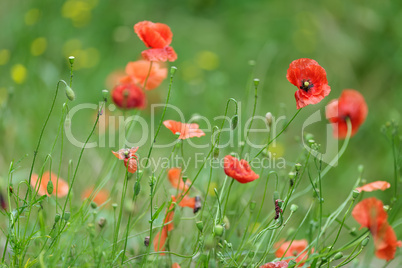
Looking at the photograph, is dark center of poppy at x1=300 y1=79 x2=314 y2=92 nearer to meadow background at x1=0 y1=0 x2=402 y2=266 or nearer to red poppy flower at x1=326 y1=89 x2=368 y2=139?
red poppy flower at x1=326 y1=89 x2=368 y2=139

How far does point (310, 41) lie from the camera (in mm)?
3145

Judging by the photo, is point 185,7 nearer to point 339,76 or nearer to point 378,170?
point 339,76

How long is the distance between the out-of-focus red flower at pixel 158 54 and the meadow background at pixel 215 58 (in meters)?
0.77

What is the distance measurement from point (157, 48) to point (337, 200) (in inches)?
48.2

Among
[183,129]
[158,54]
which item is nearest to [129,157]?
[183,129]

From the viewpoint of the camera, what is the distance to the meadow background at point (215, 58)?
2355 mm

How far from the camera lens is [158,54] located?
4.44ft

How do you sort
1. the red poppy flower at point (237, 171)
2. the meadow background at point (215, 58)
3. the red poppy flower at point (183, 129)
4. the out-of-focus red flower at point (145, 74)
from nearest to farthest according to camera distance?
the red poppy flower at point (237, 171), the red poppy flower at point (183, 129), the out-of-focus red flower at point (145, 74), the meadow background at point (215, 58)

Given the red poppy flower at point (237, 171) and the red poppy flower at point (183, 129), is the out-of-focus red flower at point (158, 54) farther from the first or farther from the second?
the red poppy flower at point (237, 171)

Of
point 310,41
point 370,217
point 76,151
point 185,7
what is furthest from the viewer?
point 185,7

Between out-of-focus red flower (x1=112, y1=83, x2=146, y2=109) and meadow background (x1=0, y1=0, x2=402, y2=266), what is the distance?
466mm

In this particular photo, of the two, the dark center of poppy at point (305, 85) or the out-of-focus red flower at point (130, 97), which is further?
the out-of-focus red flower at point (130, 97)

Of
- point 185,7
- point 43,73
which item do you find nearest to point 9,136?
point 43,73

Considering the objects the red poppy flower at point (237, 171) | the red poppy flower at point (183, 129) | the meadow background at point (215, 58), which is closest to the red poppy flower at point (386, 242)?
the red poppy flower at point (237, 171)
